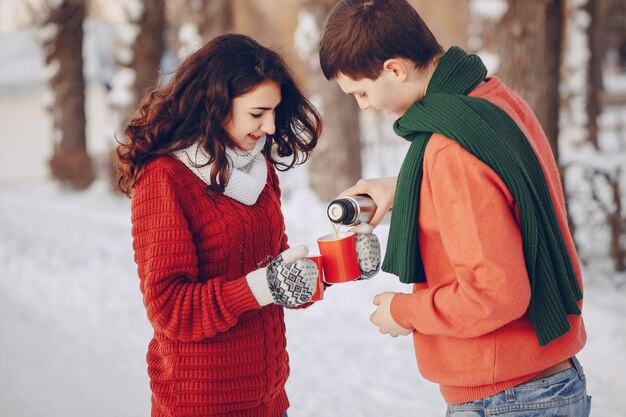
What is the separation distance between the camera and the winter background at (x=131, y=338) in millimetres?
4199

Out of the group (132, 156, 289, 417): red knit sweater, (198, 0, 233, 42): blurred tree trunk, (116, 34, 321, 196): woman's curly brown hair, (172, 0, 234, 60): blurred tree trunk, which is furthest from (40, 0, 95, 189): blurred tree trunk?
(132, 156, 289, 417): red knit sweater

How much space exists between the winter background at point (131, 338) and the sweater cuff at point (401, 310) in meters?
2.15

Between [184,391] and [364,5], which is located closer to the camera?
[364,5]

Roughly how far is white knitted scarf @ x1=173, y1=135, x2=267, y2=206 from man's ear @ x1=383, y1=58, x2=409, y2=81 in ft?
2.16

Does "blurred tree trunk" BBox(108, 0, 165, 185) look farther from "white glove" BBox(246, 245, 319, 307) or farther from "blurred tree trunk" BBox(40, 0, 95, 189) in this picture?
"white glove" BBox(246, 245, 319, 307)

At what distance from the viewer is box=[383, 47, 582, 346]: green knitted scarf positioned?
5.65 feet

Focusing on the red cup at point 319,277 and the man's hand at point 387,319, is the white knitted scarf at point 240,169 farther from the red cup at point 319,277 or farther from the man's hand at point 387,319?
the man's hand at point 387,319

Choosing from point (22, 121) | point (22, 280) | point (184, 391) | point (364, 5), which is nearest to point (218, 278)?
point (184, 391)

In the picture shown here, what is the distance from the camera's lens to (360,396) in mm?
4195

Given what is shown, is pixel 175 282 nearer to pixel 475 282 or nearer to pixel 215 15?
pixel 475 282

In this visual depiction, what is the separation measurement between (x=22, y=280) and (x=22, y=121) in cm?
2334

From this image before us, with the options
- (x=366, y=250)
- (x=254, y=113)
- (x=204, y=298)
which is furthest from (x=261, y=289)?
(x=254, y=113)

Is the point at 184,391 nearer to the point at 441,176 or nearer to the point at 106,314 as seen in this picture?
the point at 441,176

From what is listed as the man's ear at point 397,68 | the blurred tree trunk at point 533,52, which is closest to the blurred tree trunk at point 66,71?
the blurred tree trunk at point 533,52
